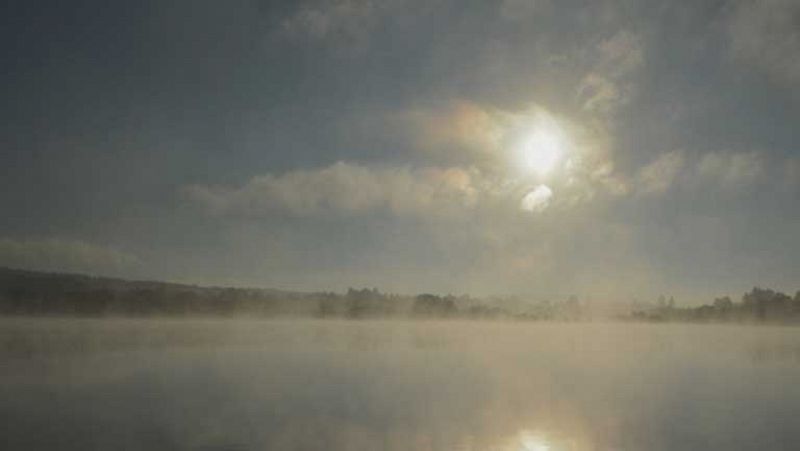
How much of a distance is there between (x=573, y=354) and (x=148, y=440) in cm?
6638

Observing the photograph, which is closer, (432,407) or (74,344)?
(432,407)

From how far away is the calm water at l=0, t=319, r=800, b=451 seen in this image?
89.8ft

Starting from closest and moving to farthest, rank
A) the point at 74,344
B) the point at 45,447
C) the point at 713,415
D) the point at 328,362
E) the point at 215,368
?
1. the point at 45,447
2. the point at 713,415
3. the point at 215,368
4. the point at 328,362
5. the point at 74,344

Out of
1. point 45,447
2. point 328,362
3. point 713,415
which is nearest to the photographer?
point 45,447

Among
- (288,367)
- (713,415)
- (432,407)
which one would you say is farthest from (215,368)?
(713,415)

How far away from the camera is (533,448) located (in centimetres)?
2695

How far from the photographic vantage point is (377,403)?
36.8 m

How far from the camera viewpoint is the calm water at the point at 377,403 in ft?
89.8

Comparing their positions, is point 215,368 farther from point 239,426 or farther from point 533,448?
point 533,448

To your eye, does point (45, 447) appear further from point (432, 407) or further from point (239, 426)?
point (432, 407)

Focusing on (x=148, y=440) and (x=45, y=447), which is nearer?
(x=45, y=447)

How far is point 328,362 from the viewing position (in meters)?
59.7

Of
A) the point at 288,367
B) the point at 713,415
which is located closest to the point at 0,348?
the point at 288,367

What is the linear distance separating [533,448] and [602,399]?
54.5 feet
